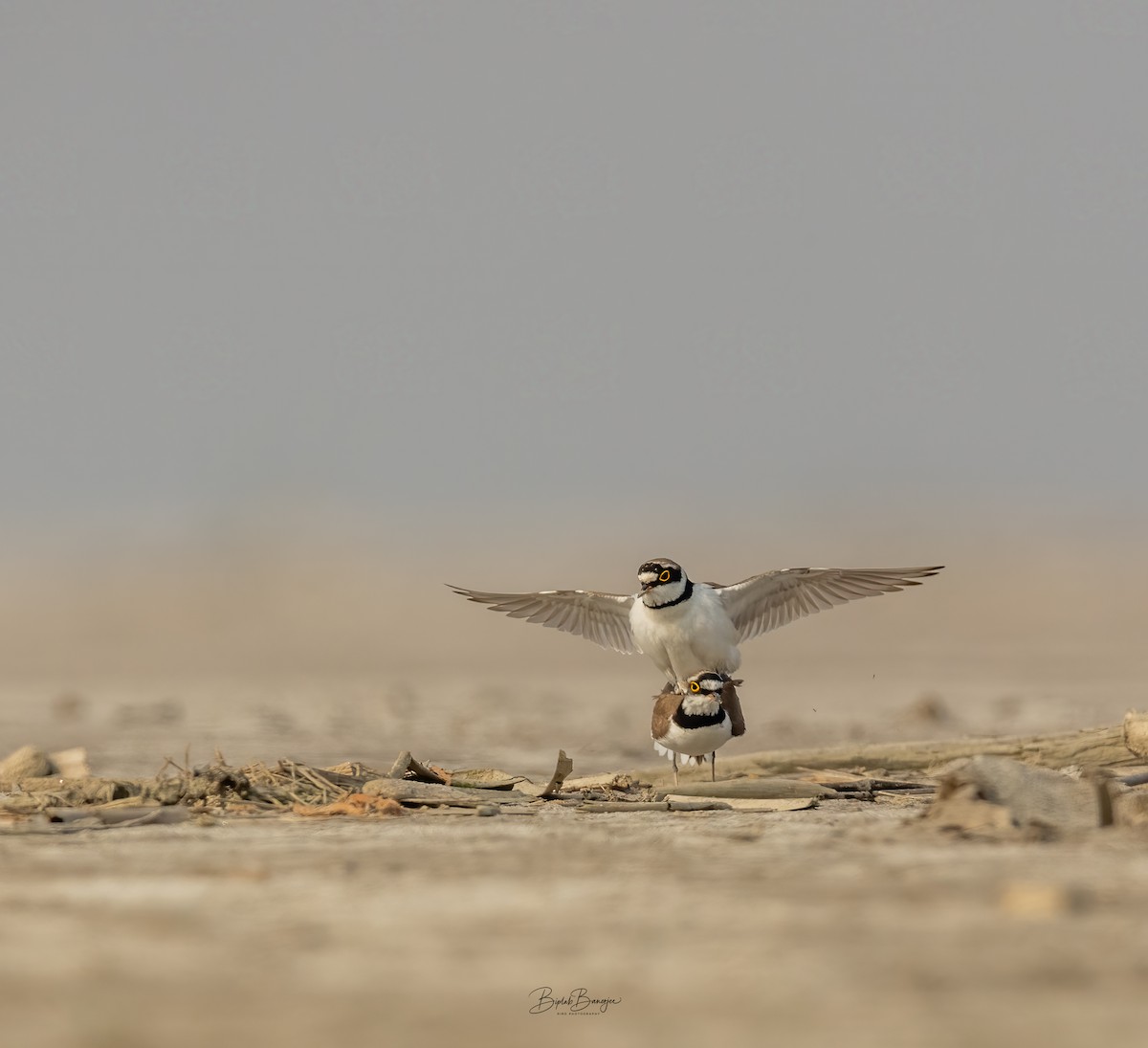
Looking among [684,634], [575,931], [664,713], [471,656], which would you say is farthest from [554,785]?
[471,656]

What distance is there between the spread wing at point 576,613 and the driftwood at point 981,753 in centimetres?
211

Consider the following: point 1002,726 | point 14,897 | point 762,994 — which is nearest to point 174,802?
point 14,897

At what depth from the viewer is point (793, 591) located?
11.8m

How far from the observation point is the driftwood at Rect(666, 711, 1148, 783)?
9.04 meters

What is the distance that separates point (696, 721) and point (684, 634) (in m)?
1.45

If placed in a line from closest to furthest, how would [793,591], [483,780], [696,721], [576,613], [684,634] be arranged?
[483,780] → [696,721] → [684,634] → [793,591] → [576,613]

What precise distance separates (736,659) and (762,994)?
7465 mm

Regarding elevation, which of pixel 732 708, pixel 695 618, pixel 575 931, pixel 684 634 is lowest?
pixel 575 931

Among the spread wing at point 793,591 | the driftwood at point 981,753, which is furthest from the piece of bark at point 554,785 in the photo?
the spread wing at point 793,591

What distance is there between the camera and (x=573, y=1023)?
12.0 ft

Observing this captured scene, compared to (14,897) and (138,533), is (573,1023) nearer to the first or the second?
(14,897)

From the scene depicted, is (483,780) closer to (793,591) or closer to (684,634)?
(684,634)

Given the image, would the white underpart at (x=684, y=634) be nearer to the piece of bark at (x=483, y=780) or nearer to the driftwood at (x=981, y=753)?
the driftwood at (x=981, y=753)

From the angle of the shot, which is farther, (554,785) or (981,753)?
(981,753)
